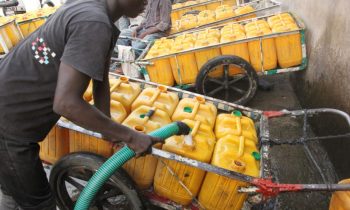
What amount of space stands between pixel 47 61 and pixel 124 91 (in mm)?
1622

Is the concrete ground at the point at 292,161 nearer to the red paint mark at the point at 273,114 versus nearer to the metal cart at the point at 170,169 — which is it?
the metal cart at the point at 170,169

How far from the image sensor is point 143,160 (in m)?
2.72

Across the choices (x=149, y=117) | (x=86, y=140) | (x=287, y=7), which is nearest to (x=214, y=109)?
(x=149, y=117)

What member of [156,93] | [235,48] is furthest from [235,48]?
[156,93]

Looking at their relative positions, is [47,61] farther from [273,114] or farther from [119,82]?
[273,114]

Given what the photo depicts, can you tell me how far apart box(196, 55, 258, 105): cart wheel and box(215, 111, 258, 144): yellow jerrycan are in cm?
163

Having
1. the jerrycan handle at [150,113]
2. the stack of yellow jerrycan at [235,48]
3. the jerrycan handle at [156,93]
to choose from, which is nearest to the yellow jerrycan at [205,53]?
the stack of yellow jerrycan at [235,48]

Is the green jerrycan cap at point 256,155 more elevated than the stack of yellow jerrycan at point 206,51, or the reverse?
the stack of yellow jerrycan at point 206,51

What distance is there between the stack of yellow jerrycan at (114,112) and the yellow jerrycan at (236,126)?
3.08 feet

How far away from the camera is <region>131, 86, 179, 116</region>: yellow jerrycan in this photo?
3270 mm

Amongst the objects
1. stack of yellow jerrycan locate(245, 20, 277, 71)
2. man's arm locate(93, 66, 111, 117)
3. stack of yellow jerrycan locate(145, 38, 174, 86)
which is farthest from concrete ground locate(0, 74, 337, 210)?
man's arm locate(93, 66, 111, 117)

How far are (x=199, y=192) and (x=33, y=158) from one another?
4.46 ft

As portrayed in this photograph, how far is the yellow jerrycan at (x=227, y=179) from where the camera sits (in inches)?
99.2

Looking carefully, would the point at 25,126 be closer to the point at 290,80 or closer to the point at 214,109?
the point at 214,109
